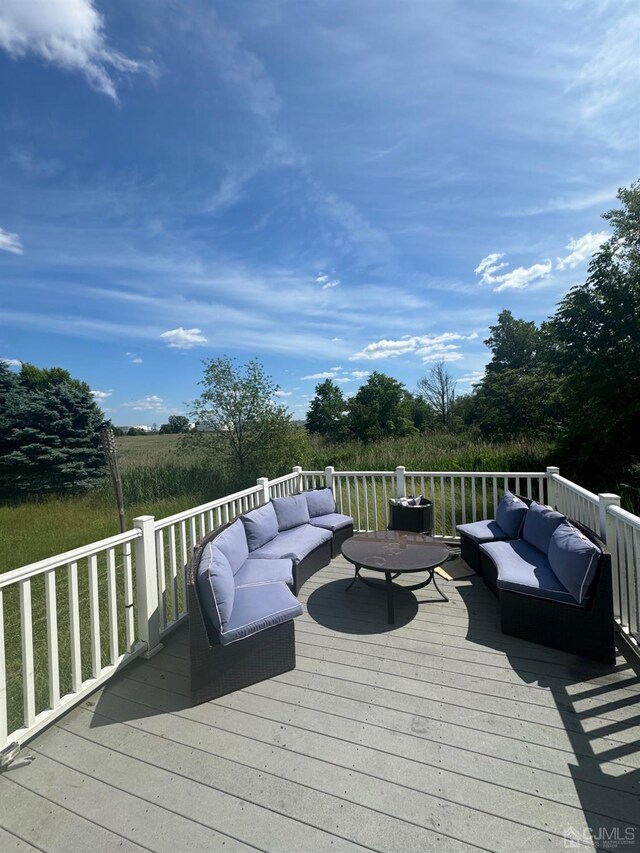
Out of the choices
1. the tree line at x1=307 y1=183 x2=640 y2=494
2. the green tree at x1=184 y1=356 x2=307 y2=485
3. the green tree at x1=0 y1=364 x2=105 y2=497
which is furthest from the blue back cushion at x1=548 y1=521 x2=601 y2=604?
the green tree at x1=0 y1=364 x2=105 y2=497

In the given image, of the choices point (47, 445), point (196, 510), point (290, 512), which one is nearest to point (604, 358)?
point (290, 512)

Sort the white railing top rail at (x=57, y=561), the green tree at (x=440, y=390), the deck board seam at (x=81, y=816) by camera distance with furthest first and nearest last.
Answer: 1. the green tree at (x=440, y=390)
2. the white railing top rail at (x=57, y=561)
3. the deck board seam at (x=81, y=816)

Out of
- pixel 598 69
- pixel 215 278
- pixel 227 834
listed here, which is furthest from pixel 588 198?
pixel 227 834

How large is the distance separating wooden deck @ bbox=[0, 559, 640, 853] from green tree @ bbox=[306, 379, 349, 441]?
25258mm

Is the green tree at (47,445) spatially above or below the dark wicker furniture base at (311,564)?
above

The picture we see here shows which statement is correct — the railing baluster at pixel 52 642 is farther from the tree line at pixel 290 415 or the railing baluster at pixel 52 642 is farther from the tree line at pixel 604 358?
the tree line at pixel 604 358

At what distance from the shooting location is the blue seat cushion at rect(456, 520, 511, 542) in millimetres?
3590

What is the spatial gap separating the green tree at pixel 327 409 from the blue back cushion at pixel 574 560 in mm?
24768

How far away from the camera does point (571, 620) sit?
2.40 m

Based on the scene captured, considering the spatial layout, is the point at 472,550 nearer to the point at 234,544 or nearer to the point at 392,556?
the point at 392,556

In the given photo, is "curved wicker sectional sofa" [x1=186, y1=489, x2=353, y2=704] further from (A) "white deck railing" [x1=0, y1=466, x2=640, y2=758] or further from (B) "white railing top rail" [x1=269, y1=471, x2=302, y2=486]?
(B) "white railing top rail" [x1=269, y1=471, x2=302, y2=486]

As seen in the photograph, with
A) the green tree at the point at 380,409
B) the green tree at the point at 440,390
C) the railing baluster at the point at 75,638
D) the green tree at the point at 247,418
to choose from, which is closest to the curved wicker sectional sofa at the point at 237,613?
the railing baluster at the point at 75,638

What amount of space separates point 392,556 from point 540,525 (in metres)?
1.32

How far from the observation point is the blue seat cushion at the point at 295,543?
11.1 ft
